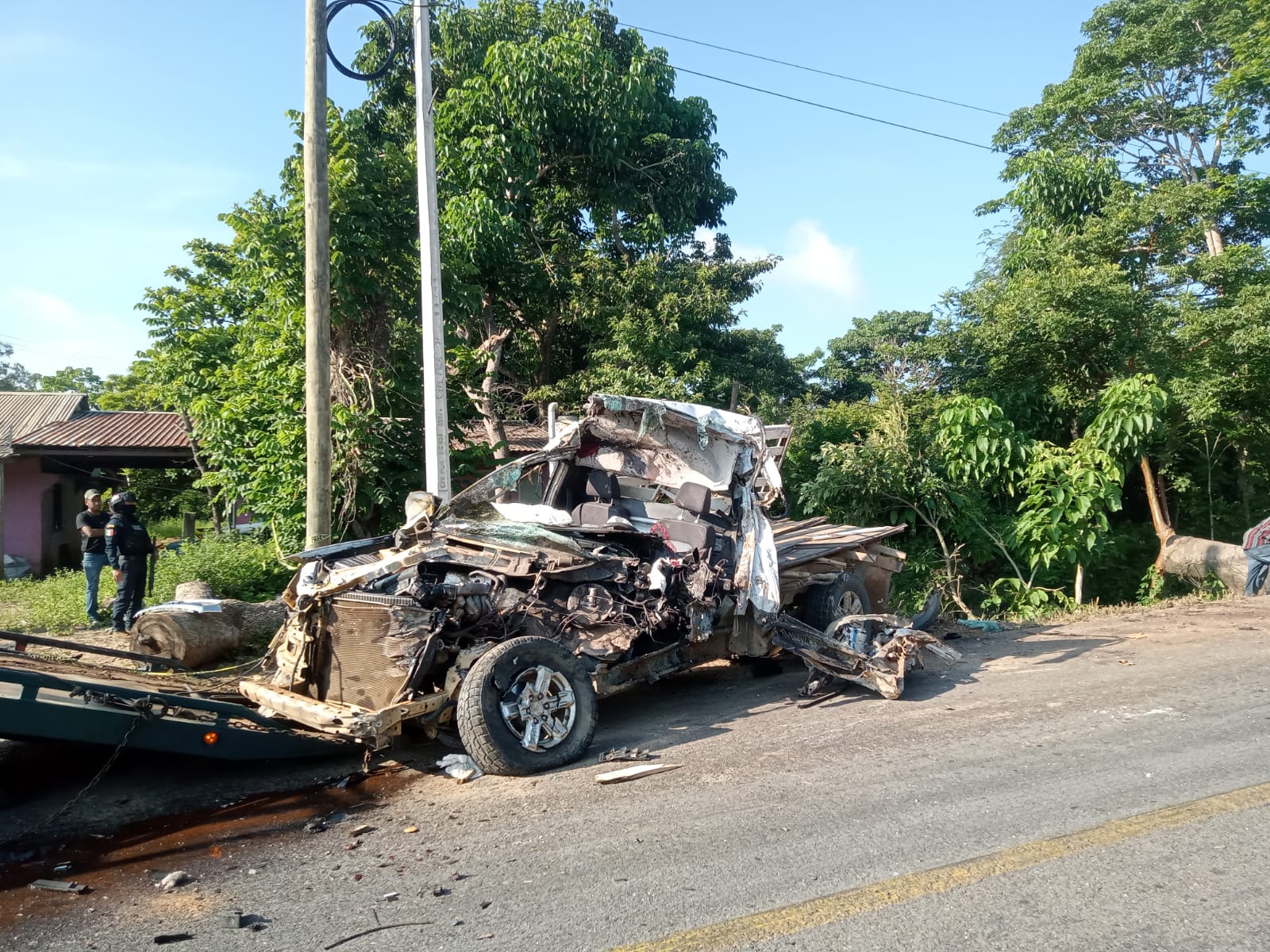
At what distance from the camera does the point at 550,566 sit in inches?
226

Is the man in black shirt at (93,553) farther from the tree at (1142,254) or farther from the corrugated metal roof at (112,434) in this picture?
the tree at (1142,254)

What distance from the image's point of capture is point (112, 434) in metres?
18.4

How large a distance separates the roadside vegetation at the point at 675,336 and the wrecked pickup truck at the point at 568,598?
4.81m

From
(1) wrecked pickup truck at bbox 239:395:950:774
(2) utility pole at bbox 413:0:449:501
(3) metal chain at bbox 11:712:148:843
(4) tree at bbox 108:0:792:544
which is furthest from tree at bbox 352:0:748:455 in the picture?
(3) metal chain at bbox 11:712:148:843

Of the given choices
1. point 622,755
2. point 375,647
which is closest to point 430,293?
point 375,647

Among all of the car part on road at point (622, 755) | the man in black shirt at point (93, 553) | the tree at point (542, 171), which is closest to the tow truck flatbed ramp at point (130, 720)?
the car part on road at point (622, 755)

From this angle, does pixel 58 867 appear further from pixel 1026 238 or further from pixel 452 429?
pixel 1026 238

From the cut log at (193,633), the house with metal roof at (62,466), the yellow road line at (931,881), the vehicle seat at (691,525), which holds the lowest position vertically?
the yellow road line at (931,881)

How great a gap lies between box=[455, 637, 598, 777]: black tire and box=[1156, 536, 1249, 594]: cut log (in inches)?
461

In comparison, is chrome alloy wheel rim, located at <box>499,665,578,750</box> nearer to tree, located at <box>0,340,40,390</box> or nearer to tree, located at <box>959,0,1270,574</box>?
tree, located at <box>959,0,1270,574</box>

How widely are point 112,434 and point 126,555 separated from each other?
1119 centimetres

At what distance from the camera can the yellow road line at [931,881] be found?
3189 mm

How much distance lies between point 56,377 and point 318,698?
53.7m

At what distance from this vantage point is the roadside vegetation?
36.7ft
